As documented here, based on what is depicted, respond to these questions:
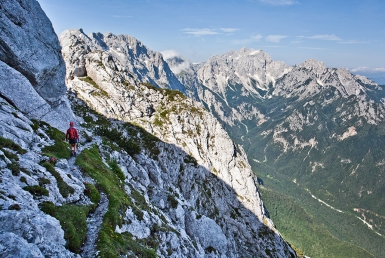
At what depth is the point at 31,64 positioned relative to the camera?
137ft

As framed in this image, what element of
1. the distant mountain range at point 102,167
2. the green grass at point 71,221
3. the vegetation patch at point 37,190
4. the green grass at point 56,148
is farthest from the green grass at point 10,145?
the green grass at point 71,221

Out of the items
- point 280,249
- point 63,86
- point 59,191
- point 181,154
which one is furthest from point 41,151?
point 280,249

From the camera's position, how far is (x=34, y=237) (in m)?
14.1

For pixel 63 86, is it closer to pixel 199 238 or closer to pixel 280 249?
pixel 199 238

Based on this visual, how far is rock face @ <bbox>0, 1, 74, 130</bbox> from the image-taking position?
118ft

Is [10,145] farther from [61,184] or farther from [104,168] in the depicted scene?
[104,168]

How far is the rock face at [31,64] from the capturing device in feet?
118

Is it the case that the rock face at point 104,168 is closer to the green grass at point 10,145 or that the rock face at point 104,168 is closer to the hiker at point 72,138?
the green grass at point 10,145

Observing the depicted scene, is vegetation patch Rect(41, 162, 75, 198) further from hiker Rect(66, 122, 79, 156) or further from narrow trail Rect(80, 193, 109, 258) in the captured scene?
hiker Rect(66, 122, 79, 156)

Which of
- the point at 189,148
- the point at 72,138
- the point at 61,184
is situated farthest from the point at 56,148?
the point at 189,148

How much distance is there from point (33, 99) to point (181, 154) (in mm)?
67024

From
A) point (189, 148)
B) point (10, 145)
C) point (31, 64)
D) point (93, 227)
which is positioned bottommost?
point (189, 148)

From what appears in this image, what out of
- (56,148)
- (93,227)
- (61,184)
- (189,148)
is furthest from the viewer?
(189,148)

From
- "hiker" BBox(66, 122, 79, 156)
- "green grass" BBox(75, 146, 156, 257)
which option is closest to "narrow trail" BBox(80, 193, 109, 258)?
"green grass" BBox(75, 146, 156, 257)
